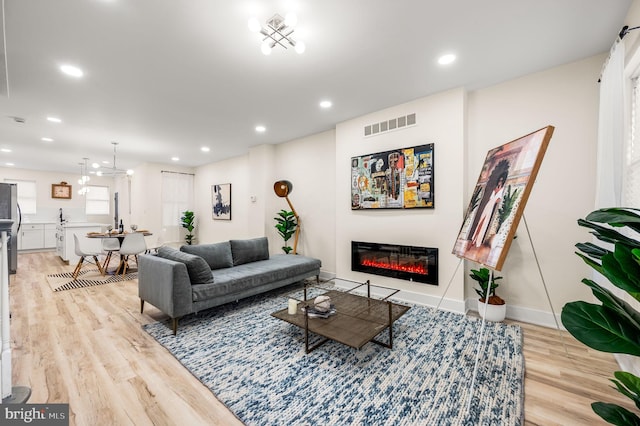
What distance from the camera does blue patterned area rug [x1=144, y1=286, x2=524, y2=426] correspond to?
1610 mm

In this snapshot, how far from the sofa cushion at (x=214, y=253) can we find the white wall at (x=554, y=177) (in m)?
3.65

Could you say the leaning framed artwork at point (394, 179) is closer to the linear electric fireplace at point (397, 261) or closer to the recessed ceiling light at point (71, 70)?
the linear electric fireplace at point (397, 261)

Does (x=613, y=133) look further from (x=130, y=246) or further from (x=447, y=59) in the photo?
(x=130, y=246)

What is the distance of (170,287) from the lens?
2668 millimetres

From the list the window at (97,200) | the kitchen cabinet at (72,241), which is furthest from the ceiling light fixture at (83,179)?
the kitchen cabinet at (72,241)

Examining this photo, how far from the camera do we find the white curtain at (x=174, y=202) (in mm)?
7664

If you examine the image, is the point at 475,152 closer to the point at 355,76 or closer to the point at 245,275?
the point at 355,76

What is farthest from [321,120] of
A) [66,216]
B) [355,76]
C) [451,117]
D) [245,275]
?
[66,216]

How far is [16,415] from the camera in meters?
1.45

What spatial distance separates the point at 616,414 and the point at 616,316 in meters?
0.34

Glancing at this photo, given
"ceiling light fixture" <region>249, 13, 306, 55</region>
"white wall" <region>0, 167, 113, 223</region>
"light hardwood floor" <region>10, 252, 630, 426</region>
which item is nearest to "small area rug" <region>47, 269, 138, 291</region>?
"light hardwood floor" <region>10, 252, 630, 426</region>

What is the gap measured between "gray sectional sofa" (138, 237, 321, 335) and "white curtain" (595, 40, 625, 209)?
138 inches

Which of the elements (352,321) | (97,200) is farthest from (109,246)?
(97,200)

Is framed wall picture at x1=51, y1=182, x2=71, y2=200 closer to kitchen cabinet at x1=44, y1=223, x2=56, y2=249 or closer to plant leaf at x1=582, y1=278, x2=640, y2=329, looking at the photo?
kitchen cabinet at x1=44, y1=223, x2=56, y2=249
